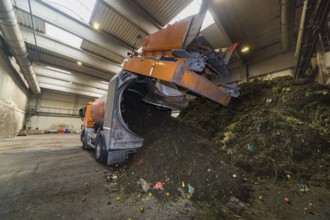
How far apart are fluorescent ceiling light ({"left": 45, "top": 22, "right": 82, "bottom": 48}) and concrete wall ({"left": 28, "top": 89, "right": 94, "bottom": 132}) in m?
12.5

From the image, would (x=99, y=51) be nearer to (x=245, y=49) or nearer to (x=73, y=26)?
(x=73, y=26)

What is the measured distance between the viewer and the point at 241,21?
4.59 meters

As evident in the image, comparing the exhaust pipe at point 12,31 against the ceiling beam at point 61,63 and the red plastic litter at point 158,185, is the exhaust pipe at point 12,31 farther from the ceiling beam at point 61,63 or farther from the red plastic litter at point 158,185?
the red plastic litter at point 158,185

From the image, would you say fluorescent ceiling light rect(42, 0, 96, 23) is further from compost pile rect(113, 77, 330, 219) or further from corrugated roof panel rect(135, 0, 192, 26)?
compost pile rect(113, 77, 330, 219)

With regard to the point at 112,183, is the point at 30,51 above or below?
above

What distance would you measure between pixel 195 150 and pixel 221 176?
0.57 m

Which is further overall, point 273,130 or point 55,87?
point 55,87

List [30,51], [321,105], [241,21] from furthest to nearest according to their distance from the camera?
[30,51] → [241,21] → [321,105]

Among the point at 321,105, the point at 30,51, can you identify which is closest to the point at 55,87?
the point at 30,51

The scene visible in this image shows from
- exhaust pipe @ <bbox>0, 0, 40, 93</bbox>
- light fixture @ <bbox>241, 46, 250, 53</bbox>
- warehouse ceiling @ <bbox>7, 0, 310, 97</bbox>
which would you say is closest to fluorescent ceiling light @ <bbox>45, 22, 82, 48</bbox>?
warehouse ceiling @ <bbox>7, 0, 310, 97</bbox>

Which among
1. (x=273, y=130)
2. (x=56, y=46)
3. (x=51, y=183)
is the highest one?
(x=56, y=46)

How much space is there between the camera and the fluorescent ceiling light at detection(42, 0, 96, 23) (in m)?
4.89

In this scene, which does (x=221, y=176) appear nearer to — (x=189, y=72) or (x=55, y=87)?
(x=189, y=72)

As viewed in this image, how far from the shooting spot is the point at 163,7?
15.0 ft
